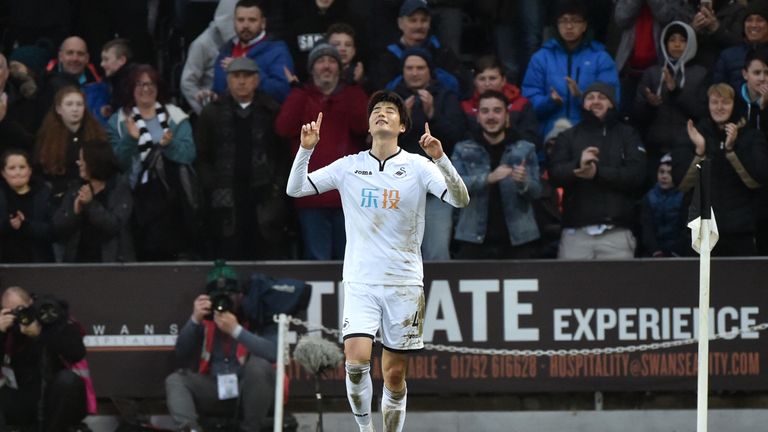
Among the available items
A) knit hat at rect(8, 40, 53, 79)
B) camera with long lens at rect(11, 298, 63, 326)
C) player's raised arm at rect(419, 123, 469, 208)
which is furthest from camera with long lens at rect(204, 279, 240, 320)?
player's raised arm at rect(419, 123, 469, 208)

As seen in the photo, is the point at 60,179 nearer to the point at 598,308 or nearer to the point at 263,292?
the point at 263,292

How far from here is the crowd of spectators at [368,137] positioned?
1523cm

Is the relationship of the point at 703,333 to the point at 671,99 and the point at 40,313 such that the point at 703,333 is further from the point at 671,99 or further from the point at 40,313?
the point at 40,313

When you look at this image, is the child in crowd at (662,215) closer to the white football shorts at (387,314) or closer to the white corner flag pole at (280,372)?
the white corner flag pole at (280,372)

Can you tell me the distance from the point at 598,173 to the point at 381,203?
13.4 feet

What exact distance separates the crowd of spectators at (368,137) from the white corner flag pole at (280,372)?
1.37 metres

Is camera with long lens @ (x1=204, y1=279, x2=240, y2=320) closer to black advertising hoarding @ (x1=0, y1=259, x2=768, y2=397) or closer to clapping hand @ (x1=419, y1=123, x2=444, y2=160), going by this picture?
black advertising hoarding @ (x1=0, y1=259, x2=768, y2=397)

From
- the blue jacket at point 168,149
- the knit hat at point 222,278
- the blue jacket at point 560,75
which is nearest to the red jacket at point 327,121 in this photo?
the blue jacket at point 168,149

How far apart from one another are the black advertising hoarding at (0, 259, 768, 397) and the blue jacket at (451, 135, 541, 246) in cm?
30

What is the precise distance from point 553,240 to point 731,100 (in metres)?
2.09

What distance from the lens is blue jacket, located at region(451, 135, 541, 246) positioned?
15062mm

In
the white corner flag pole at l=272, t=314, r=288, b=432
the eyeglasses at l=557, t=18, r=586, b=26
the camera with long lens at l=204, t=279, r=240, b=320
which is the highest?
the eyeglasses at l=557, t=18, r=586, b=26

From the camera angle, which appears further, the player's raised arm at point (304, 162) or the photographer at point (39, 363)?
the photographer at point (39, 363)

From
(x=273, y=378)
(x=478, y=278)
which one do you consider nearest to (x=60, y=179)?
(x=273, y=378)
